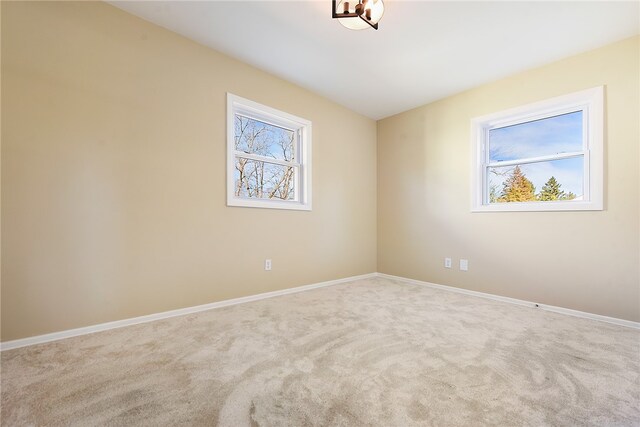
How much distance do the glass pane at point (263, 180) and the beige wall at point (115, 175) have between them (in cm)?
25

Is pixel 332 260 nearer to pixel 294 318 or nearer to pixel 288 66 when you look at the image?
pixel 294 318

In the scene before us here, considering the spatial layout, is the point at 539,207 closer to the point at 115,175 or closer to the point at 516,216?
the point at 516,216

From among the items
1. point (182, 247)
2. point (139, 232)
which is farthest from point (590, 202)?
point (139, 232)

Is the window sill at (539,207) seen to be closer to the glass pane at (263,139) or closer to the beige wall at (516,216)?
the beige wall at (516,216)

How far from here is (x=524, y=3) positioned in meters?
2.07

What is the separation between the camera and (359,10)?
1936 mm

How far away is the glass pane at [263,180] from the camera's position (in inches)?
120

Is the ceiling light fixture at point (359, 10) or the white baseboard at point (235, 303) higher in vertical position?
the ceiling light fixture at point (359, 10)

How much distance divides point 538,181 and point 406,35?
6.83ft

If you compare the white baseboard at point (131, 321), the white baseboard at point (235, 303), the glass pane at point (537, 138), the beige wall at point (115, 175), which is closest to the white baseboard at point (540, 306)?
the white baseboard at point (235, 303)

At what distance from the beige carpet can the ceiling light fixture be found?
233cm

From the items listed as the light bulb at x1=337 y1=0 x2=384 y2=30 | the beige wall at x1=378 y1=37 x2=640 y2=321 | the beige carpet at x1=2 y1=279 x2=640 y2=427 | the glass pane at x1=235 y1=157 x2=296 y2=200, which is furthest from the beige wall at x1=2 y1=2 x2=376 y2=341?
the beige wall at x1=378 y1=37 x2=640 y2=321

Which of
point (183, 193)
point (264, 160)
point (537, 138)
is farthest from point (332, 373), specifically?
point (537, 138)

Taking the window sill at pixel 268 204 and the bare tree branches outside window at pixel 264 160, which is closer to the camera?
the window sill at pixel 268 204
